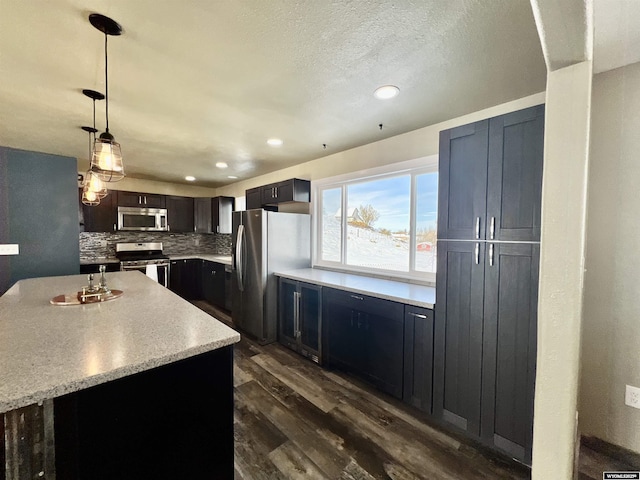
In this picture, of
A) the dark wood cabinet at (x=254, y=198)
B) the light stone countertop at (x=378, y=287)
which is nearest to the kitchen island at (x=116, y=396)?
the light stone countertop at (x=378, y=287)

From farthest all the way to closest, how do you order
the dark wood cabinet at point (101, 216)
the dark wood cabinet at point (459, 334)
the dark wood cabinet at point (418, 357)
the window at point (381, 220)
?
the dark wood cabinet at point (101, 216)
the window at point (381, 220)
the dark wood cabinet at point (418, 357)
the dark wood cabinet at point (459, 334)

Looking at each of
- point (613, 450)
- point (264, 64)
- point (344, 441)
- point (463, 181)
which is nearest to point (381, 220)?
point (463, 181)

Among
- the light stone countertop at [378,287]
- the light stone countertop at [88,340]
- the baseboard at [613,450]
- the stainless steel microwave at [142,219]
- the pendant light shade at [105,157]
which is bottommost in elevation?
the baseboard at [613,450]

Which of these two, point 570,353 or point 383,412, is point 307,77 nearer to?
point 570,353

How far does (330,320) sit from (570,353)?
1.92 meters

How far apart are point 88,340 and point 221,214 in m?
4.49

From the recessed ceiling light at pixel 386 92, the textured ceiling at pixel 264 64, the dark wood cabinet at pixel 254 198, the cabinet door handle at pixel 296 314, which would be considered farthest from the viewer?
the dark wood cabinet at pixel 254 198

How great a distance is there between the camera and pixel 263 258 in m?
3.31

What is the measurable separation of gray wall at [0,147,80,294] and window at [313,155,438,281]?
9.27 ft

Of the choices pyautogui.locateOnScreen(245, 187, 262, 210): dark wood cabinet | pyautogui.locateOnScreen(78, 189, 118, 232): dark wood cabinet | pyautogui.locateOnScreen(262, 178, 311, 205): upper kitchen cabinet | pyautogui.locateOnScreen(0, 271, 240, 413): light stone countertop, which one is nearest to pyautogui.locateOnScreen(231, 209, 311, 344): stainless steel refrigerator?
pyautogui.locateOnScreen(262, 178, 311, 205): upper kitchen cabinet

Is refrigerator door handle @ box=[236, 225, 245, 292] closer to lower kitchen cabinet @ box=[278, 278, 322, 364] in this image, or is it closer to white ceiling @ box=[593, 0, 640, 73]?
lower kitchen cabinet @ box=[278, 278, 322, 364]

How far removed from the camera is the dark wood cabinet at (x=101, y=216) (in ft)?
14.6

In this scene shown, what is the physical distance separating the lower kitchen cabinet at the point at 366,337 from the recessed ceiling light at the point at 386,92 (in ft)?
5.12

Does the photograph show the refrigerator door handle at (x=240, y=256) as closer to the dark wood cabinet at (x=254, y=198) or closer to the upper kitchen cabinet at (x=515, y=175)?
the dark wood cabinet at (x=254, y=198)
